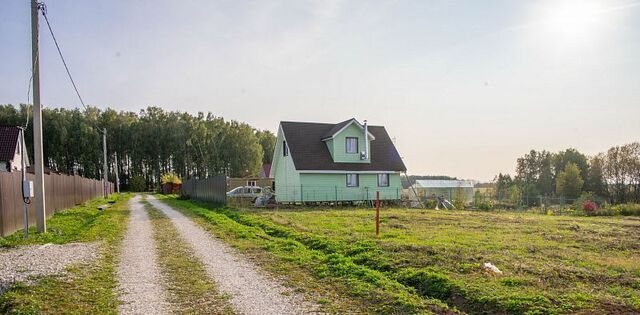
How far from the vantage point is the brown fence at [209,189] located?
26734 millimetres

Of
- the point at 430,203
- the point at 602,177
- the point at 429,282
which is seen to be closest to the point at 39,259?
the point at 429,282

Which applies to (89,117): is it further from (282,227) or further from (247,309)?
(247,309)

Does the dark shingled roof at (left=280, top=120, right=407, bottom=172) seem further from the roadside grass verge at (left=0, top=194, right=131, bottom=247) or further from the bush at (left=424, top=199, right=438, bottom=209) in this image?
the roadside grass verge at (left=0, top=194, right=131, bottom=247)

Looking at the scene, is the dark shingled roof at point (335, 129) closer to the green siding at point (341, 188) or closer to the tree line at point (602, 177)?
the green siding at point (341, 188)

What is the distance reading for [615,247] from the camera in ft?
37.9

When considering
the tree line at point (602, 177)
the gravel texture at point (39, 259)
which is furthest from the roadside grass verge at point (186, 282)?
the tree line at point (602, 177)

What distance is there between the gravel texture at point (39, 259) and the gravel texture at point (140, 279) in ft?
2.78

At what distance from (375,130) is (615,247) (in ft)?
81.4

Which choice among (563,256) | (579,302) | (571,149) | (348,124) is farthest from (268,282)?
(571,149)

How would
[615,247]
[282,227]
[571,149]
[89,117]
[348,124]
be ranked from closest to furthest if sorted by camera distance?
[615,247] < [282,227] < [348,124] < [571,149] < [89,117]

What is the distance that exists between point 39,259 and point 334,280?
6.16m

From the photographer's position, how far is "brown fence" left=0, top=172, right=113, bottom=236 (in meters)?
13.0

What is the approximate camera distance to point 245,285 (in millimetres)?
7629

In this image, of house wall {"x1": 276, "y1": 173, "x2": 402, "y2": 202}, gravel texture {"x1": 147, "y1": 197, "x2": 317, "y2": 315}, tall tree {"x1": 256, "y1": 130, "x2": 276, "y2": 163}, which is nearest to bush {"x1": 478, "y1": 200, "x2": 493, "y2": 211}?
house wall {"x1": 276, "y1": 173, "x2": 402, "y2": 202}
